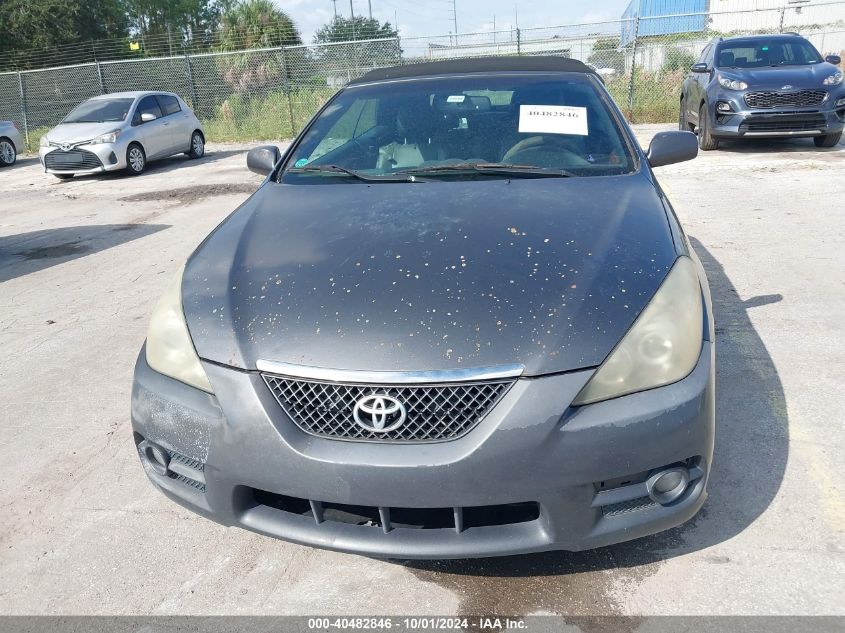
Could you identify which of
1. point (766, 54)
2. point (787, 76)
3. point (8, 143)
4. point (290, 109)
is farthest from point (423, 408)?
point (290, 109)

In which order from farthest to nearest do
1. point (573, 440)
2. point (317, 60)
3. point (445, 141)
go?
1. point (317, 60)
2. point (445, 141)
3. point (573, 440)

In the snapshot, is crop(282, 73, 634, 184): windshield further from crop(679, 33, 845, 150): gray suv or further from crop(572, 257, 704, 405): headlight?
crop(679, 33, 845, 150): gray suv

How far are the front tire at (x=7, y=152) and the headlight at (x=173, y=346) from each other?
1602cm

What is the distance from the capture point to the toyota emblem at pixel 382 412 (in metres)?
1.91

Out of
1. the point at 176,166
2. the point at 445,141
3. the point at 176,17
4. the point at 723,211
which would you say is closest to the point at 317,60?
the point at 176,166

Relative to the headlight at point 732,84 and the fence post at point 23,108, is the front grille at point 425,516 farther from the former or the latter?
the fence post at point 23,108

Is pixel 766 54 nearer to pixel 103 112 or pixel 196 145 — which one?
pixel 196 145

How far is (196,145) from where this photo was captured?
15016mm

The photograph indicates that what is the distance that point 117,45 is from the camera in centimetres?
3259

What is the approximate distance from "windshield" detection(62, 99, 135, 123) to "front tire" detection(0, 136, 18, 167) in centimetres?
329

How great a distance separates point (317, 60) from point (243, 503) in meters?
18.1

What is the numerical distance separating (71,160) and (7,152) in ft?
15.1

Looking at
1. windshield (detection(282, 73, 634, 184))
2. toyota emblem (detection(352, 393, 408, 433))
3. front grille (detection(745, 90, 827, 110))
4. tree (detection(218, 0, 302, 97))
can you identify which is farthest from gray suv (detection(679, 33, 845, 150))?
tree (detection(218, 0, 302, 97))

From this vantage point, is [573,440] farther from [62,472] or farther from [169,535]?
[62,472]
